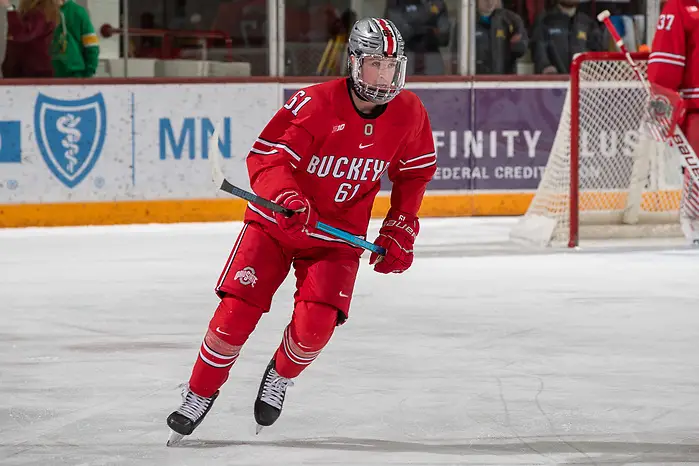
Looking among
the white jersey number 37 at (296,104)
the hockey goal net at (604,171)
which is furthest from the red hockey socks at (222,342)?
the hockey goal net at (604,171)

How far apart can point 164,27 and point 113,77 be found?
16.0 inches

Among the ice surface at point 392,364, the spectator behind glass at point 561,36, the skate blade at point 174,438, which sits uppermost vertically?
the spectator behind glass at point 561,36

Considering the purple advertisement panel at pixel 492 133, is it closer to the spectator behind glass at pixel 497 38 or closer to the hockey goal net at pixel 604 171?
the spectator behind glass at pixel 497 38

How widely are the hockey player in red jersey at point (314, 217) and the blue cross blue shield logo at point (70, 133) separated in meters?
4.55

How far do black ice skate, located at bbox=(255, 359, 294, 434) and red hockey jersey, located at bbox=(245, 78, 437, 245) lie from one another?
1.13 ft

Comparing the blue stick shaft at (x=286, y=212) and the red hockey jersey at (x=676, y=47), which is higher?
the red hockey jersey at (x=676, y=47)

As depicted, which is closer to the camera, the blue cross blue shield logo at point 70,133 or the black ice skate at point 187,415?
the black ice skate at point 187,415

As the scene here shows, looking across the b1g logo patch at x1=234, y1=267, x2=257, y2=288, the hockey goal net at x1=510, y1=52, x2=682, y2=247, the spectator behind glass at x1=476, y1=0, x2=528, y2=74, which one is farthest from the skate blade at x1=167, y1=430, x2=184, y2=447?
the spectator behind glass at x1=476, y1=0, x2=528, y2=74

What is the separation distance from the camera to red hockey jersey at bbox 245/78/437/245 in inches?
122

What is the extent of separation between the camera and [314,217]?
299 cm

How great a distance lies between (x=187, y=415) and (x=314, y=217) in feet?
1.69

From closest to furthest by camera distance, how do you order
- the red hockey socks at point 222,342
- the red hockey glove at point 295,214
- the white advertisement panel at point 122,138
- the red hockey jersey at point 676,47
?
the red hockey glove at point 295,214 < the red hockey socks at point 222,342 < the red hockey jersey at point 676,47 < the white advertisement panel at point 122,138

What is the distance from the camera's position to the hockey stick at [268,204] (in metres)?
2.96

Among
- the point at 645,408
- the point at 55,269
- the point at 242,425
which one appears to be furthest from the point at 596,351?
the point at 55,269
